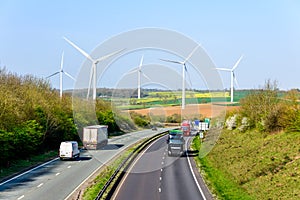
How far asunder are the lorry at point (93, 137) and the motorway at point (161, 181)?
1072cm

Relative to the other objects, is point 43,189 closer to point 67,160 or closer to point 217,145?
point 67,160

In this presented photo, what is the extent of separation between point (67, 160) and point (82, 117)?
27.5 metres

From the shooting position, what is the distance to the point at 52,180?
128ft

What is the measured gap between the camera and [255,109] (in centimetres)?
7375

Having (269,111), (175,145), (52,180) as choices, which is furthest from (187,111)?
(52,180)

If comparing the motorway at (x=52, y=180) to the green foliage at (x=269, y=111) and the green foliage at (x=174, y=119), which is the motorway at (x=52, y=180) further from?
the green foliage at (x=174, y=119)

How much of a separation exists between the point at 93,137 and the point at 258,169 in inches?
1211

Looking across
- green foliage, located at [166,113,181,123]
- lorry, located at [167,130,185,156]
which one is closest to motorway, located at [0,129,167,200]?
lorry, located at [167,130,185,156]

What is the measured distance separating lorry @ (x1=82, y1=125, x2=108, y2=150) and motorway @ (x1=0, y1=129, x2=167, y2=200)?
28.3 ft

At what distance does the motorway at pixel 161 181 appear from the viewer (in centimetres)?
3251

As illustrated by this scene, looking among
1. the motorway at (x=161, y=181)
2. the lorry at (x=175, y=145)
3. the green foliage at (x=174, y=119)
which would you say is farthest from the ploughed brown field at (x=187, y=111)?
the motorway at (x=161, y=181)

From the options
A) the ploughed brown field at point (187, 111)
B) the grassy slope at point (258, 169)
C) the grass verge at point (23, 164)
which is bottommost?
the grass verge at point (23, 164)

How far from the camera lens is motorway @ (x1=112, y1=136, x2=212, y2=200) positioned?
3251 centimetres

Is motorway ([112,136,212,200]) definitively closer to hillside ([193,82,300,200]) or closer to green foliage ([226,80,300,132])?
hillside ([193,82,300,200])
